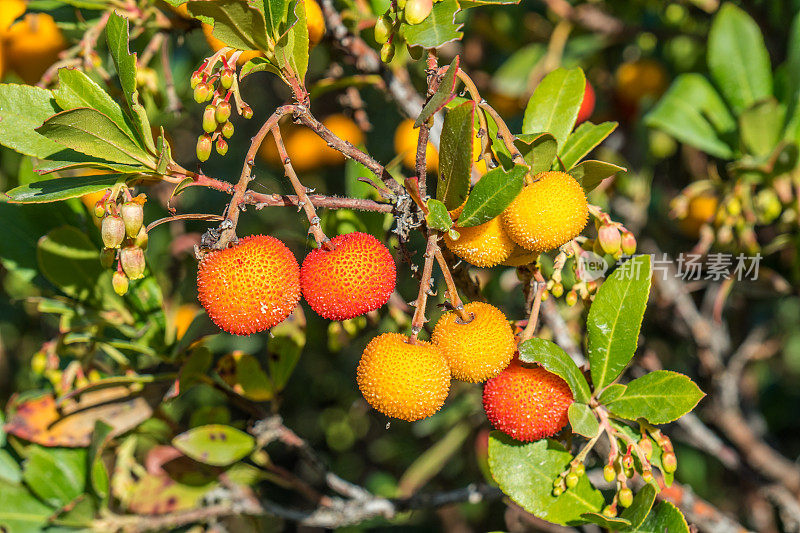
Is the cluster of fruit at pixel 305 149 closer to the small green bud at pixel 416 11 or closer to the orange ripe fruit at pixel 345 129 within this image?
the orange ripe fruit at pixel 345 129

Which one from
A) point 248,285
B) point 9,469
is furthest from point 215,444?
point 248,285

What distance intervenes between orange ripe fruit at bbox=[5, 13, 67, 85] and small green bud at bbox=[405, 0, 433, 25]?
1321 mm

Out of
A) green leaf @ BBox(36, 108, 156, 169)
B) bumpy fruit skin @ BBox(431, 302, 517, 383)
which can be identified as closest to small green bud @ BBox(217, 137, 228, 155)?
green leaf @ BBox(36, 108, 156, 169)

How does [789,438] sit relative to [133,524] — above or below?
below

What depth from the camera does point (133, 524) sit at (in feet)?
5.12

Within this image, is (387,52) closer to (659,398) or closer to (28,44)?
(659,398)

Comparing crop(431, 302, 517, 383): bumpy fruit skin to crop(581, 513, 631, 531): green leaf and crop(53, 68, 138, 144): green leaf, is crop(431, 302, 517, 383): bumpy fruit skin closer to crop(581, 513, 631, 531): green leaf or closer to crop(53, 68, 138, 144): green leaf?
crop(581, 513, 631, 531): green leaf

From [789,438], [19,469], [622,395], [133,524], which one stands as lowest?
[789,438]

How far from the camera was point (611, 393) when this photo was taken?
105cm

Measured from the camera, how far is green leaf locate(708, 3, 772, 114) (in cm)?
181

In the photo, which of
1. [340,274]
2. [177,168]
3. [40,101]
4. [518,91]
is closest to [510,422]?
[340,274]

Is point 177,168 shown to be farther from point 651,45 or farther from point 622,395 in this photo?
point 651,45

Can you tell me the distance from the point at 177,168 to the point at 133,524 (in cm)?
95

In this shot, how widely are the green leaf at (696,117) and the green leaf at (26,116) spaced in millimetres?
1429
